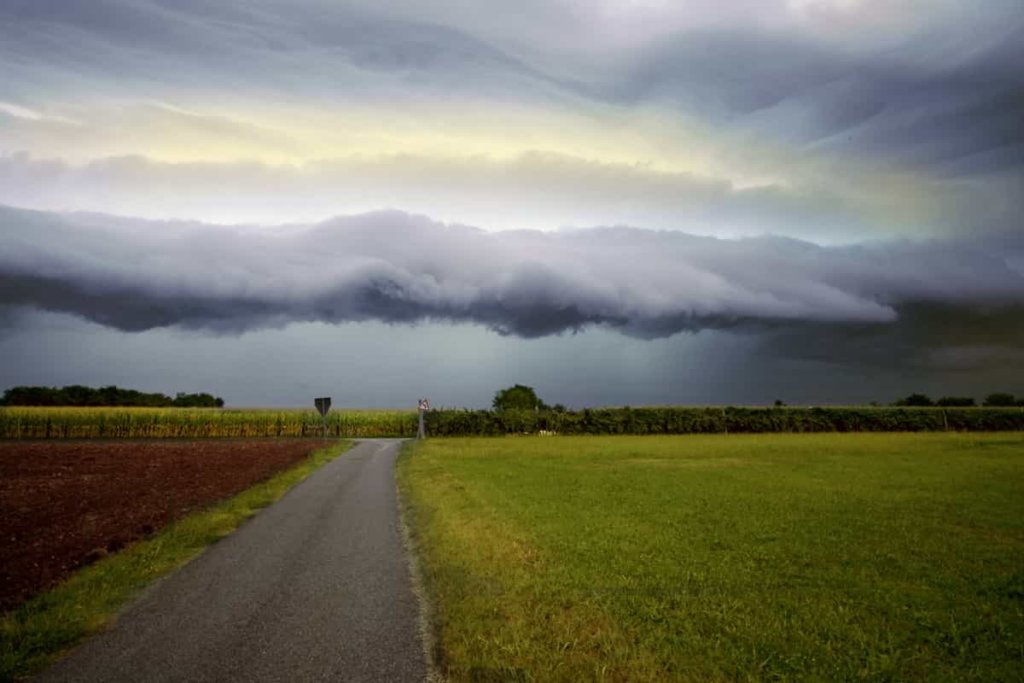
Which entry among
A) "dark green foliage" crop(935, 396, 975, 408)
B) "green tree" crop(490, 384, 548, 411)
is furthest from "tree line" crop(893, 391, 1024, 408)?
"green tree" crop(490, 384, 548, 411)

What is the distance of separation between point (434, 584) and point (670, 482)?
19243 millimetres

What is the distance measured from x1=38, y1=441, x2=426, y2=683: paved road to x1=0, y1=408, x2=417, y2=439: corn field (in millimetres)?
58435

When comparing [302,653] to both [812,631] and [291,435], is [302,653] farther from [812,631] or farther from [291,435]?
[291,435]

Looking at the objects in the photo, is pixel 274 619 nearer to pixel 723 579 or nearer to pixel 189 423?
pixel 723 579

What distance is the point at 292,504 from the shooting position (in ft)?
68.7

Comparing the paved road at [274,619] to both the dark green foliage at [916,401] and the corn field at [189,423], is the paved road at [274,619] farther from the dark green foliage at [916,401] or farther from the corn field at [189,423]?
the dark green foliage at [916,401]

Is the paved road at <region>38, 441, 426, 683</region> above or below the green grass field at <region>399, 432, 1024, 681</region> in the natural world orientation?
above

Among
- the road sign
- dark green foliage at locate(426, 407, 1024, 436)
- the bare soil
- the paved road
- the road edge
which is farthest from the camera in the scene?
dark green foliage at locate(426, 407, 1024, 436)

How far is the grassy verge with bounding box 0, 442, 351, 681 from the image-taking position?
8.17m

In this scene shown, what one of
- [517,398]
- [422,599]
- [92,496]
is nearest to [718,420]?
[517,398]

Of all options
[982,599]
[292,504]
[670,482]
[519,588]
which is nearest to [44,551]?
[292,504]

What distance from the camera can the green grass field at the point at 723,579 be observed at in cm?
809

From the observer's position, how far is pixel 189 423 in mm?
69375

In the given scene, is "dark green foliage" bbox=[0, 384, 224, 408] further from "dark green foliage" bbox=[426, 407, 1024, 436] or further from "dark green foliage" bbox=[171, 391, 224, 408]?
"dark green foliage" bbox=[426, 407, 1024, 436]
